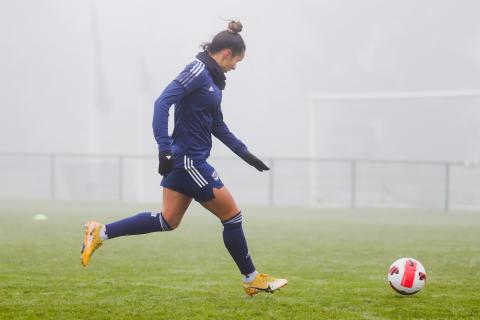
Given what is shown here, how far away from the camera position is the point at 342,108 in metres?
46.9

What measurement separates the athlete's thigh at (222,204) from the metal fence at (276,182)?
17626 mm

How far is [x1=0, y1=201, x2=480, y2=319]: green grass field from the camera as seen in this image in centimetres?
557

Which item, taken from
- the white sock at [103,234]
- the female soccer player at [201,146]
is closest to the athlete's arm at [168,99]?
the female soccer player at [201,146]

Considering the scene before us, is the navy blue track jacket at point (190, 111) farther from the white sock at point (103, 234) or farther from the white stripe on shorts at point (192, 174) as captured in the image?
the white sock at point (103, 234)

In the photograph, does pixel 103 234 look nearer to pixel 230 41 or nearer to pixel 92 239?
pixel 92 239

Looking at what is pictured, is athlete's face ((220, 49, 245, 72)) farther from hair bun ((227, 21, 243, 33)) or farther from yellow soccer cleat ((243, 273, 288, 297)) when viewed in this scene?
yellow soccer cleat ((243, 273, 288, 297))

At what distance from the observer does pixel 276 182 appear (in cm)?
3588

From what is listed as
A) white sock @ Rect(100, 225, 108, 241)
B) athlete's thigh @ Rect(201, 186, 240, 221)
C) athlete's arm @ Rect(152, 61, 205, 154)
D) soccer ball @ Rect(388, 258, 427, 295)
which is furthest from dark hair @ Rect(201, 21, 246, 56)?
soccer ball @ Rect(388, 258, 427, 295)

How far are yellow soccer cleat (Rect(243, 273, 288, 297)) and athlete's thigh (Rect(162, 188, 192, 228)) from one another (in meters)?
0.77

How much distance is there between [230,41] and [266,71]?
4533 cm

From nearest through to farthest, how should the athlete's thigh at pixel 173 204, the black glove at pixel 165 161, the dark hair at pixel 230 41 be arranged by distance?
the black glove at pixel 165 161 < the dark hair at pixel 230 41 < the athlete's thigh at pixel 173 204

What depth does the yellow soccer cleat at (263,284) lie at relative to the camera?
6137 millimetres

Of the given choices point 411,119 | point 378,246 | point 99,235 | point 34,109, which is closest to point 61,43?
point 34,109

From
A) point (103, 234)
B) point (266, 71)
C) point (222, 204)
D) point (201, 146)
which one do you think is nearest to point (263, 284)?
point (222, 204)
